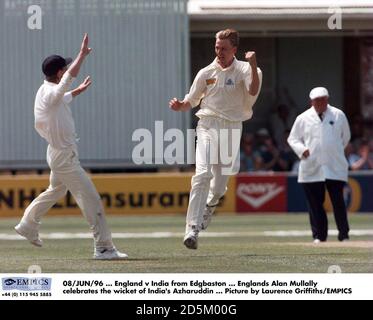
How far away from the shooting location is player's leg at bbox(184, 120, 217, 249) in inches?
476

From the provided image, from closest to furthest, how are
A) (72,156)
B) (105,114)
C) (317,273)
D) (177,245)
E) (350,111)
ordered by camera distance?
(317,273) < (72,156) < (177,245) < (105,114) < (350,111)

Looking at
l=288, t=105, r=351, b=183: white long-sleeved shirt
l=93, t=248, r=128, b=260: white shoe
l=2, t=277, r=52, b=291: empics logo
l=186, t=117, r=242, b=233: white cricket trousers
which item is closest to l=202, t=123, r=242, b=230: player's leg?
l=186, t=117, r=242, b=233: white cricket trousers

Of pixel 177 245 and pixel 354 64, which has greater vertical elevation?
pixel 354 64

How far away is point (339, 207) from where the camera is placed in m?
15.0

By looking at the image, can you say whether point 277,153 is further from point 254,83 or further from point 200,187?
point 254,83

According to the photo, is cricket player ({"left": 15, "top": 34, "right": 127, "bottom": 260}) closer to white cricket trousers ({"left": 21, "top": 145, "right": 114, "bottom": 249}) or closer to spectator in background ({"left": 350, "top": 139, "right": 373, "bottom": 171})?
white cricket trousers ({"left": 21, "top": 145, "right": 114, "bottom": 249})

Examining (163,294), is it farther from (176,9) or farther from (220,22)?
(220,22)

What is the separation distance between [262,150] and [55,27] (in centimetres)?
483

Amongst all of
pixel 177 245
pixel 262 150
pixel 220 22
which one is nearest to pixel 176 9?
pixel 220 22

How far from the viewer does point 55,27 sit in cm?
1886

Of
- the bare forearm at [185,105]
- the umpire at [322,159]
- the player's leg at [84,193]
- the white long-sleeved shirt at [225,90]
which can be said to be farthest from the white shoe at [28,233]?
the umpire at [322,159]

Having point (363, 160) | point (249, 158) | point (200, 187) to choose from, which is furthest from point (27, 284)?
point (363, 160)

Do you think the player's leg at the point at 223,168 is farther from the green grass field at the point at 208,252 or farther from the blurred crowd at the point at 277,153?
the blurred crowd at the point at 277,153

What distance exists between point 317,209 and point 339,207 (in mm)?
251
